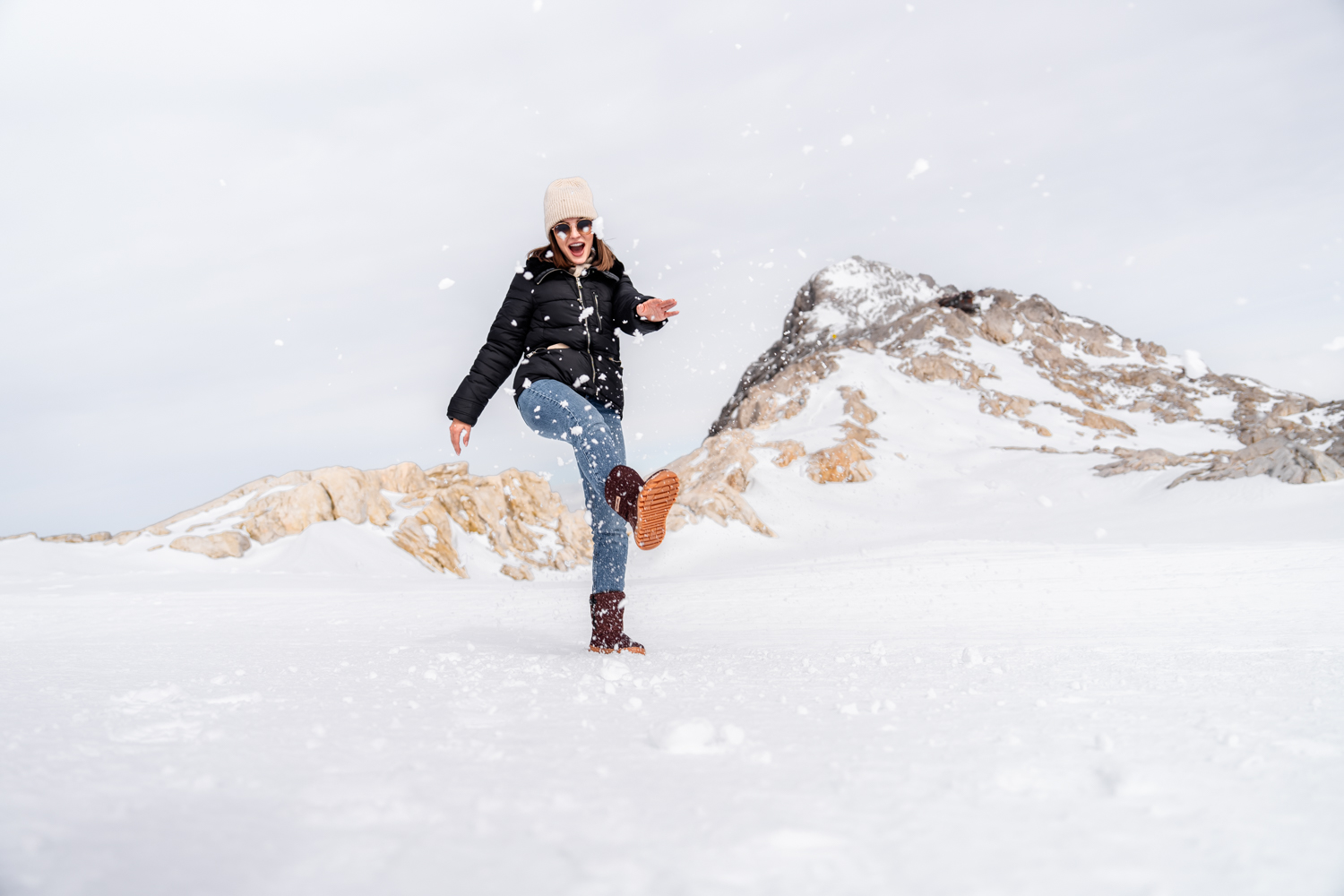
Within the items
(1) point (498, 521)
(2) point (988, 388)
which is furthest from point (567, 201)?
(2) point (988, 388)

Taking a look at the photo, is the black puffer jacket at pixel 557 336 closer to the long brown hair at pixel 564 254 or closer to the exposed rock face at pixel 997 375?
the long brown hair at pixel 564 254

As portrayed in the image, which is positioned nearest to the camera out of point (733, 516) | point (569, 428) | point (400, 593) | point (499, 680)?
point (499, 680)

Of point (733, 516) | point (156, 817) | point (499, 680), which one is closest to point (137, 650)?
point (499, 680)

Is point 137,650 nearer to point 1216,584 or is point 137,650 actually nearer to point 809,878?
point 809,878

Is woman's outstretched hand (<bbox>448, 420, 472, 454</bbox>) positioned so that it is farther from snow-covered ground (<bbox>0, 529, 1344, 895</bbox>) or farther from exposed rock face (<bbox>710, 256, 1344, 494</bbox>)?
exposed rock face (<bbox>710, 256, 1344, 494</bbox>)

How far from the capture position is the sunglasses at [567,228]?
11.1ft

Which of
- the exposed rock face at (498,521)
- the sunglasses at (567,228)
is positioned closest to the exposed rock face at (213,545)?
the exposed rock face at (498,521)

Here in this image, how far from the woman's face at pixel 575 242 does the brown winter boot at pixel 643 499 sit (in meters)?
1.10

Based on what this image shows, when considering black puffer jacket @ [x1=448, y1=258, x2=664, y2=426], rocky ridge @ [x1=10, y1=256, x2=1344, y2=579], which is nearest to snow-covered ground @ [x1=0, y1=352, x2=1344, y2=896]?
black puffer jacket @ [x1=448, y1=258, x2=664, y2=426]

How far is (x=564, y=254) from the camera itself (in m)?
3.43

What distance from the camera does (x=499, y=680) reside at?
7.09 feet

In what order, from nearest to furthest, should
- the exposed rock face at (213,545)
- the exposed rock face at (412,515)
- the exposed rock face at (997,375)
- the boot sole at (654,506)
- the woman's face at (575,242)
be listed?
the boot sole at (654,506)
the woman's face at (575,242)
the exposed rock face at (213,545)
the exposed rock face at (412,515)
the exposed rock face at (997,375)

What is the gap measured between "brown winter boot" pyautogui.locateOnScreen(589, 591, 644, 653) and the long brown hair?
1535mm

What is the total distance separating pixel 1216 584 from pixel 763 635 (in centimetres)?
379
